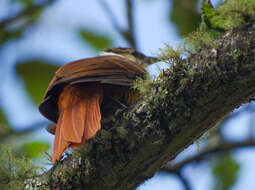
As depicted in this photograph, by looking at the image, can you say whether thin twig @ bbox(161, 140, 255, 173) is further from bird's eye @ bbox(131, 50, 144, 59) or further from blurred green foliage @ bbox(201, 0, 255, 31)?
blurred green foliage @ bbox(201, 0, 255, 31)

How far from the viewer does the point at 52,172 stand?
2.56 metres

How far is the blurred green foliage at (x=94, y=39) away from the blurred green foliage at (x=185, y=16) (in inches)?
40.3

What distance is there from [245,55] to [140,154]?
79 cm

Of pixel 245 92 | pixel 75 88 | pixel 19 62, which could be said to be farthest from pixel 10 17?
pixel 245 92

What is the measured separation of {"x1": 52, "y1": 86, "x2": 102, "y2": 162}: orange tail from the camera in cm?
251

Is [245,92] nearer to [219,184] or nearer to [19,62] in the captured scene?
[219,184]

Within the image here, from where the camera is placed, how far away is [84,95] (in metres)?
2.90

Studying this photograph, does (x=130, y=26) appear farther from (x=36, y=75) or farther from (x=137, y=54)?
(x=36, y=75)

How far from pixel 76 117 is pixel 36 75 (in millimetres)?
2510

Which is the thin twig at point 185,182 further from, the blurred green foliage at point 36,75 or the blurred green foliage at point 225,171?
the blurred green foliage at point 36,75

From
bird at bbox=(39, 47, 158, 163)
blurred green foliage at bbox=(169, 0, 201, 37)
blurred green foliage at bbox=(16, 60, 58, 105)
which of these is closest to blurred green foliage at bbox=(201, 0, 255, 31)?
bird at bbox=(39, 47, 158, 163)

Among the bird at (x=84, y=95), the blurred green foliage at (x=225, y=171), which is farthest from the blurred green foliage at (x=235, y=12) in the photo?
the blurred green foliage at (x=225, y=171)

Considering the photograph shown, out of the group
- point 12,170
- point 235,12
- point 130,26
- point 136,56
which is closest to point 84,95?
point 12,170

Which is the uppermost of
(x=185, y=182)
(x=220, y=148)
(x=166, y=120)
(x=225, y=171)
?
(x=166, y=120)
